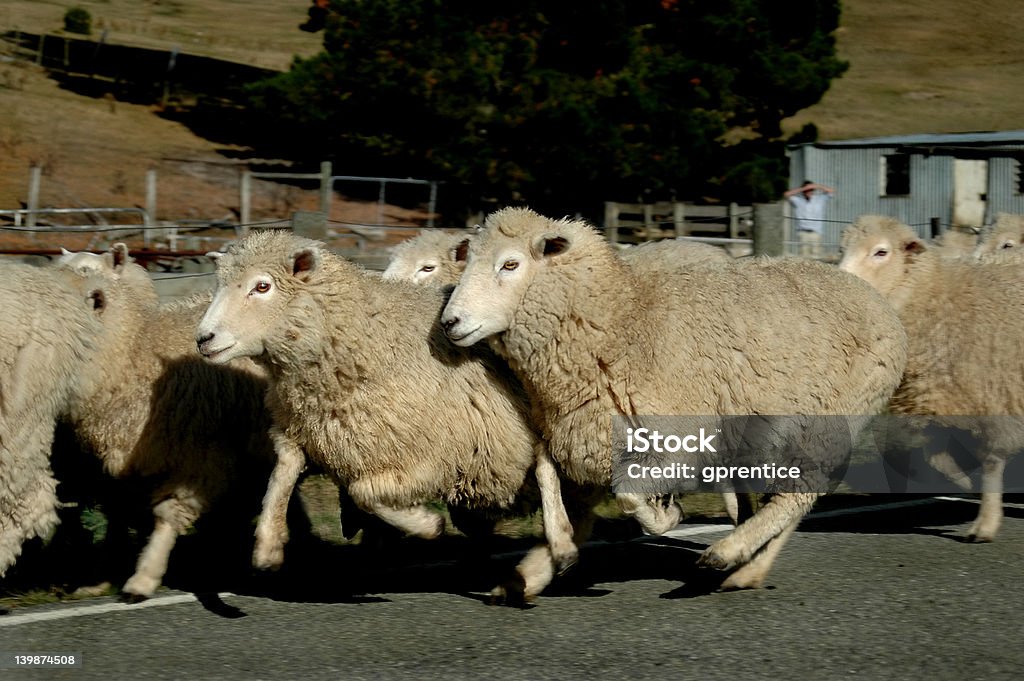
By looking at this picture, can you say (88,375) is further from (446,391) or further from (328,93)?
(328,93)

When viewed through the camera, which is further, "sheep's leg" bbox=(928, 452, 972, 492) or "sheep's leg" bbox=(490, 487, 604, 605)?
"sheep's leg" bbox=(928, 452, 972, 492)

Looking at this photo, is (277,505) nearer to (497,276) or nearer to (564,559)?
(564,559)

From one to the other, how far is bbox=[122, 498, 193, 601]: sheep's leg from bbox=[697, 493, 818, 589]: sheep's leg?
2.42m

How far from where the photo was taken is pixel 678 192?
1166 inches

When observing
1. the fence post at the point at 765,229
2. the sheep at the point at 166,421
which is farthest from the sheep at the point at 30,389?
the fence post at the point at 765,229

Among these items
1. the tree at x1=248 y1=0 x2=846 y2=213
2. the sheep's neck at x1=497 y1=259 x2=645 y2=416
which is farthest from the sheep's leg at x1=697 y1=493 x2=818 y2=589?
the tree at x1=248 y1=0 x2=846 y2=213

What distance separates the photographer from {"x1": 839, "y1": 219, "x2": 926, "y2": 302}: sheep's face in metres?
7.86

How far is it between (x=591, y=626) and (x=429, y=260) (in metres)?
3.24

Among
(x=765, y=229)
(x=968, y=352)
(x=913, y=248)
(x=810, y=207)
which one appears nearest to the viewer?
(x=968, y=352)

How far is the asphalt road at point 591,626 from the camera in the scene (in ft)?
16.6

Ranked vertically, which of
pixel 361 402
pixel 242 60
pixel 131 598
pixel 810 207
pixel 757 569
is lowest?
pixel 131 598

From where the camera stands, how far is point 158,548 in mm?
6219

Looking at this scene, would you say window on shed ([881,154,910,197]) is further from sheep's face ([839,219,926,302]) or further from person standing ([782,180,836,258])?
sheep's face ([839,219,926,302])

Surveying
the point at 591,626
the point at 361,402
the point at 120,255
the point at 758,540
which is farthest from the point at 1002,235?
the point at 120,255
